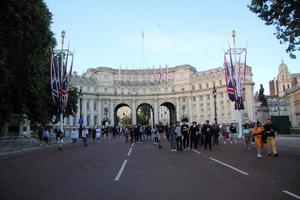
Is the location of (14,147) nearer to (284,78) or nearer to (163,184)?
(163,184)

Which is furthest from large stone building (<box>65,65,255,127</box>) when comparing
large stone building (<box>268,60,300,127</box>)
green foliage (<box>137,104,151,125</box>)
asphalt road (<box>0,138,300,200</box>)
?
asphalt road (<box>0,138,300,200</box>)

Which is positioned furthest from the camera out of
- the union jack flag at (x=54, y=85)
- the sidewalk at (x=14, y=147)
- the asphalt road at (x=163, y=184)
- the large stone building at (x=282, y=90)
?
the large stone building at (x=282, y=90)

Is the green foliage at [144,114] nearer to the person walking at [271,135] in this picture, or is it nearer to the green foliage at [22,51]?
the green foliage at [22,51]

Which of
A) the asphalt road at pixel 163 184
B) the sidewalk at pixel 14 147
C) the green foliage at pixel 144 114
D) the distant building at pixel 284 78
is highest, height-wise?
the distant building at pixel 284 78

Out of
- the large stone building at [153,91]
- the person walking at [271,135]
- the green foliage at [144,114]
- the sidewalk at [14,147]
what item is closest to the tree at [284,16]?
the person walking at [271,135]

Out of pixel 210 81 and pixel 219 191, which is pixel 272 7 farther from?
pixel 210 81

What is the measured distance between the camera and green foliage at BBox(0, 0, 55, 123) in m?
16.9

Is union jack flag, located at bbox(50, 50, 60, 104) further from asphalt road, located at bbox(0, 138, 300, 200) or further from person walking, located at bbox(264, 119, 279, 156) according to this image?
person walking, located at bbox(264, 119, 279, 156)

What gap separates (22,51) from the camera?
22.1 metres

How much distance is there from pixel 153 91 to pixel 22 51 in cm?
10197

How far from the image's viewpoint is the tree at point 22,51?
16906 millimetres

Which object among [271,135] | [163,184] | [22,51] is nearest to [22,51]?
[22,51]

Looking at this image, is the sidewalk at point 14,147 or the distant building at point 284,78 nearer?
the sidewalk at point 14,147

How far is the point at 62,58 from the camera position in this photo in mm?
38031
